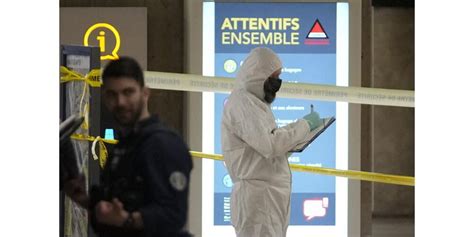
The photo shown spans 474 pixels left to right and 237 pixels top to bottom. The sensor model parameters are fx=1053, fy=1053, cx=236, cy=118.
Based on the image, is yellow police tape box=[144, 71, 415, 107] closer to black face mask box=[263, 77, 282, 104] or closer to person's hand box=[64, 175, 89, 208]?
black face mask box=[263, 77, 282, 104]

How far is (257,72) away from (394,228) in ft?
6.24

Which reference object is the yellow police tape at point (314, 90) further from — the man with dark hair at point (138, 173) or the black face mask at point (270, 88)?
the man with dark hair at point (138, 173)

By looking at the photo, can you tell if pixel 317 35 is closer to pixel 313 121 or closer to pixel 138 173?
pixel 313 121

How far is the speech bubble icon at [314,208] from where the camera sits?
4023 millimetres

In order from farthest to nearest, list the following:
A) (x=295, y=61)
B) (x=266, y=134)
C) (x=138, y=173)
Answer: (x=295, y=61)
(x=266, y=134)
(x=138, y=173)

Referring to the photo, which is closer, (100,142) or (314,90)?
(100,142)

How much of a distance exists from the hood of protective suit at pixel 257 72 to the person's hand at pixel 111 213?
122 cm

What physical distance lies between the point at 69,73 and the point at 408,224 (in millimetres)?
3195

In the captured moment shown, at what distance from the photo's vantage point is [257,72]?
3.03m

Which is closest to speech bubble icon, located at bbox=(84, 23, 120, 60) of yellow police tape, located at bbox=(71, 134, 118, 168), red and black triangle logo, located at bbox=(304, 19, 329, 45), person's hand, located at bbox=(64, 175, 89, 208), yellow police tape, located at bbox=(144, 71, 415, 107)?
yellow police tape, located at bbox=(144, 71, 415, 107)

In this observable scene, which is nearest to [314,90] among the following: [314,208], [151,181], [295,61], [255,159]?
[295,61]

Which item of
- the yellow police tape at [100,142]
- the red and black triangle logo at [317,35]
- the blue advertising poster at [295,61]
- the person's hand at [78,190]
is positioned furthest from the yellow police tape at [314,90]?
the person's hand at [78,190]
